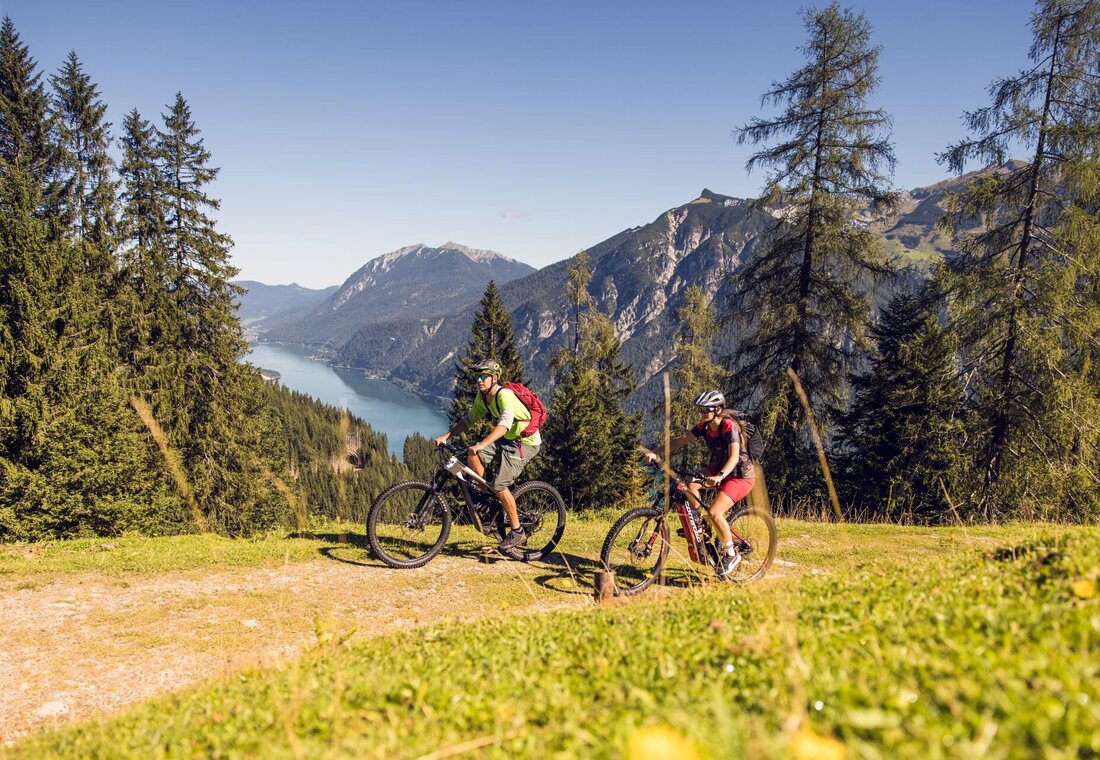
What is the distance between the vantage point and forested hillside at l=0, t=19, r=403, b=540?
15.1 m

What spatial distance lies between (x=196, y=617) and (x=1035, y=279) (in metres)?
18.1

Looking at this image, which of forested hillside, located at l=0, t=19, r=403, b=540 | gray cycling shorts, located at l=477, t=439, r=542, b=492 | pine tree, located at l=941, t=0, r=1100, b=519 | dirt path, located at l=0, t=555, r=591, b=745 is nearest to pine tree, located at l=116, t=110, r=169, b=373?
forested hillside, located at l=0, t=19, r=403, b=540

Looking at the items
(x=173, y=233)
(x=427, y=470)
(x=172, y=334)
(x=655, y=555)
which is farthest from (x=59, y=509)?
(x=427, y=470)

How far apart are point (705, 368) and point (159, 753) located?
27.8 meters

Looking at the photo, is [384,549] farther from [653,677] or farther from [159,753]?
[653,677]

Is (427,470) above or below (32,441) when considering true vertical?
below

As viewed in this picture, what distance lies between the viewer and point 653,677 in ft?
8.95

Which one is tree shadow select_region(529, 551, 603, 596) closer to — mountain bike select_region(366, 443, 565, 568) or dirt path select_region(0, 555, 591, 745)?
dirt path select_region(0, 555, 591, 745)

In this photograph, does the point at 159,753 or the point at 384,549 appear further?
the point at 384,549

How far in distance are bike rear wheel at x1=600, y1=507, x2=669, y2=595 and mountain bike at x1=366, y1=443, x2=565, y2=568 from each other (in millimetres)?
1579

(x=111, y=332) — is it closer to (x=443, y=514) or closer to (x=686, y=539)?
(x=443, y=514)

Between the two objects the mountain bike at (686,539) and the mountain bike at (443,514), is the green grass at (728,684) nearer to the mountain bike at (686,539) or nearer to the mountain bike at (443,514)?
the mountain bike at (686,539)

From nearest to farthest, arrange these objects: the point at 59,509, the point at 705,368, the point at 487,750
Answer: the point at 487,750 < the point at 59,509 < the point at 705,368

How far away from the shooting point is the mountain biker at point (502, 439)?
7703 mm
